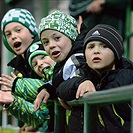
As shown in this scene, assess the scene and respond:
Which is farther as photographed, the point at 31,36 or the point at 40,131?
the point at 40,131

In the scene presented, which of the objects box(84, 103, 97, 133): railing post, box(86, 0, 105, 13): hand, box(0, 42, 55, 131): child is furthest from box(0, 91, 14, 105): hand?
box(86, 0, 105, 13): hand

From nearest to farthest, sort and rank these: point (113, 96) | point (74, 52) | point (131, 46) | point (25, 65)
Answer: point (113, 96)
point (74, 52)
point (25, 65)
point (131, 46)

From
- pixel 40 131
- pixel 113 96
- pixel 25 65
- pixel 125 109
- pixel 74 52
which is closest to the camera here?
pixel 113 96

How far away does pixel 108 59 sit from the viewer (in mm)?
3824

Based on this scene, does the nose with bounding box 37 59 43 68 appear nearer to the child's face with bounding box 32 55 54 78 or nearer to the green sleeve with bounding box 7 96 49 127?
the child's face with bounding box 32 55 54 78

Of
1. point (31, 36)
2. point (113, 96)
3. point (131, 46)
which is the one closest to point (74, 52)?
point (31, 36)

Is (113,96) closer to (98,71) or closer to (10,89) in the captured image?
(98,71)

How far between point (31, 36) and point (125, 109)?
1.68 m

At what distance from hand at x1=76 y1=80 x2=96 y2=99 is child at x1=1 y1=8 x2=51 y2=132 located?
1.48m

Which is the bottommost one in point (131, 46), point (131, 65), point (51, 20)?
point (131, 65)

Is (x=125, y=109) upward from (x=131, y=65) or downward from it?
downward

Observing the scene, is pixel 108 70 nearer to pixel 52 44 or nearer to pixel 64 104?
pixel 64 104

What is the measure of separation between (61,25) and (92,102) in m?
1.19

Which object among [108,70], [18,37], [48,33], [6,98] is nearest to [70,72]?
[48,33]
